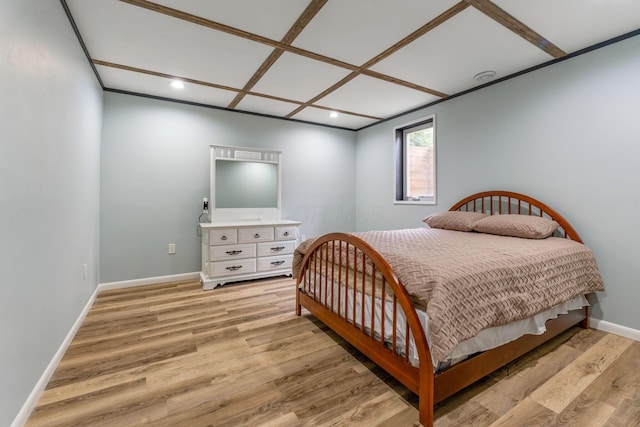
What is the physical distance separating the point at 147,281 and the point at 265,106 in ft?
8.69

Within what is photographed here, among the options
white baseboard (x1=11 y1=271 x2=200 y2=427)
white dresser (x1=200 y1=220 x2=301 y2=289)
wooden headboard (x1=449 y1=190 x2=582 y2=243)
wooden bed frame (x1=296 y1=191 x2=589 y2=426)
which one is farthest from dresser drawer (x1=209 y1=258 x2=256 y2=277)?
wooden headboard (x1=449 y1=190 x2=582 y2=243)

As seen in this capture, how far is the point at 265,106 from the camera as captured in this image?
3.73m

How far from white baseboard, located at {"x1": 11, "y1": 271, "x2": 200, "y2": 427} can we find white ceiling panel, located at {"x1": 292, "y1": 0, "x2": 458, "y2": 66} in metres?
2.67

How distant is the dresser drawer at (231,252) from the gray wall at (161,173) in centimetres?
56

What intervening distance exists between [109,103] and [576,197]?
472cm

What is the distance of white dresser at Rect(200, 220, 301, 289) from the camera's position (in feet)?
10.6

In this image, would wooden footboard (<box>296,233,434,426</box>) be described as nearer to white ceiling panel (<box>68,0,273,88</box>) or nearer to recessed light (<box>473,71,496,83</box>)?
white ceiling panel (<box>68,0,273,88</box>)

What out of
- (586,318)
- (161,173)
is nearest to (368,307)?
(586,318)

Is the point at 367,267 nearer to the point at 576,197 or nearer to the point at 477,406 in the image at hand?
the point at 477,406

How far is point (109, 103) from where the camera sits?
10.3 feet

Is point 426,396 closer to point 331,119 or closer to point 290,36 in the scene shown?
point 290,36

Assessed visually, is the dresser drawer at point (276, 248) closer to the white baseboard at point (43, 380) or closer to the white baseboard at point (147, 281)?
the white baseboard at point (147, 281)

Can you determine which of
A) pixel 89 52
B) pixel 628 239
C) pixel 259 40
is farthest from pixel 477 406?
pixel 89 52

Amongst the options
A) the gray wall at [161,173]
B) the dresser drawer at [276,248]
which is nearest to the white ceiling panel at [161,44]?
the gray wall at [161,173]
